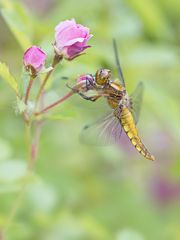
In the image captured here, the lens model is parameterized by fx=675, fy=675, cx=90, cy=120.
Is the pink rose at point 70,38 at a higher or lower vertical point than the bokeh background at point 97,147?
lower

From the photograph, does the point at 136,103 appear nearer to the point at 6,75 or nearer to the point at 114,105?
the point at 114,105

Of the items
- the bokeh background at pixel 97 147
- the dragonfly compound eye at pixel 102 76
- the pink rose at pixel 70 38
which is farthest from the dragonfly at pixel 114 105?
the bokeh background at pixel 97 147

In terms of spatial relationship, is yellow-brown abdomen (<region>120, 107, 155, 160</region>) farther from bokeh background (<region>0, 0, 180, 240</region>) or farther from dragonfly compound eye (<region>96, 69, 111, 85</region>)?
bokeh background (<region>0, 0, 180, 240</region>)

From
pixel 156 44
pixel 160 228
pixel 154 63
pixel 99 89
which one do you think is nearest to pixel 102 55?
pixel 154 63

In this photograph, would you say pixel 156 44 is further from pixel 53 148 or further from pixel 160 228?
pixel 160 228

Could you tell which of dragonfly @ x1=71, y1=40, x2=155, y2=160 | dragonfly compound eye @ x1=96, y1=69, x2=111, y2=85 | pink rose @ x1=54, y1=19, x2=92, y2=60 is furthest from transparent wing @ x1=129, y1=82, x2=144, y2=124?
pink rose @ x1=54, y1=19, x2=92, y2=60

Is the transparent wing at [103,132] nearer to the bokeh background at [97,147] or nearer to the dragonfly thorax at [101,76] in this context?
the dragonfly thorax at [101,76]
